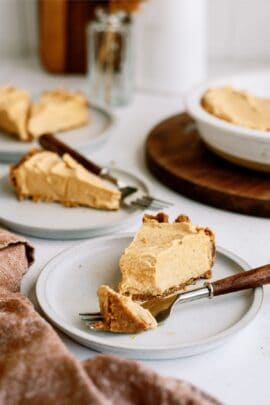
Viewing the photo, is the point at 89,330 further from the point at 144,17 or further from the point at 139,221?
the point at 144,17

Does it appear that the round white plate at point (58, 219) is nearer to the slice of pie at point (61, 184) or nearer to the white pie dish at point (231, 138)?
the slice of pie at point (61, 184)

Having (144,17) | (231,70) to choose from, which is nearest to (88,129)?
(144,17)

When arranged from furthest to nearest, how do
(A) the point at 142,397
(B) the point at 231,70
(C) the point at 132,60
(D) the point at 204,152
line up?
(B) the point at 231,70
(C) the point at 132,60
(D) the point at 204,152
(A) the point at 142,397

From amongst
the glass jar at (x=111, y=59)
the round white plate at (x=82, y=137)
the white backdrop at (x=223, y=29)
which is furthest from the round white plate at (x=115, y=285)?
the white backdrop at (x=223, y=29)

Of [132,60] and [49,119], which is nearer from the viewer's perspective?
[49,119]

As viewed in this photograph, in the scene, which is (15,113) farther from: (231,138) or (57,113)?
(231,138)

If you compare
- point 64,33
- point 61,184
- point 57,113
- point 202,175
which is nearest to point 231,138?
point 202,175
